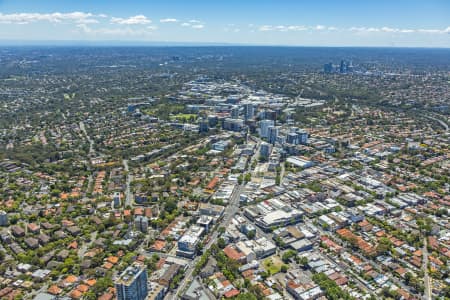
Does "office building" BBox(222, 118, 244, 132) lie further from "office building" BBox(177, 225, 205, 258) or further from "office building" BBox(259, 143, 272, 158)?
"office building" BBox(177, 225, 205, 258)

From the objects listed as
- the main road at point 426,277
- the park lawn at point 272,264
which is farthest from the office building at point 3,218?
the main road at point 426,277

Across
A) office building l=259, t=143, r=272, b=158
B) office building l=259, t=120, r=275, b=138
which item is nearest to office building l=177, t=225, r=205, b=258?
office building l=259, t=143, r=272, b=158

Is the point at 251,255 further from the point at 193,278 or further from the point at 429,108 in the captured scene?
the point at 429,108

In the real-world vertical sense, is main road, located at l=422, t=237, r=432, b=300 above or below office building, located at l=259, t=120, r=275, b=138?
below

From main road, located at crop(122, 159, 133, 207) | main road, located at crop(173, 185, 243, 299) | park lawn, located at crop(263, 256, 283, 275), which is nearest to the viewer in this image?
main road, located at crop(173, 185, 243, 299)

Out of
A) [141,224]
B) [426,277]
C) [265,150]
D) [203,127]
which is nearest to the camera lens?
[426,277]

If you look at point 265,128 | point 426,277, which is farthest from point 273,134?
point 426,277

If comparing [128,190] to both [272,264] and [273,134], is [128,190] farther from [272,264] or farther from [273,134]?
[273,134]
